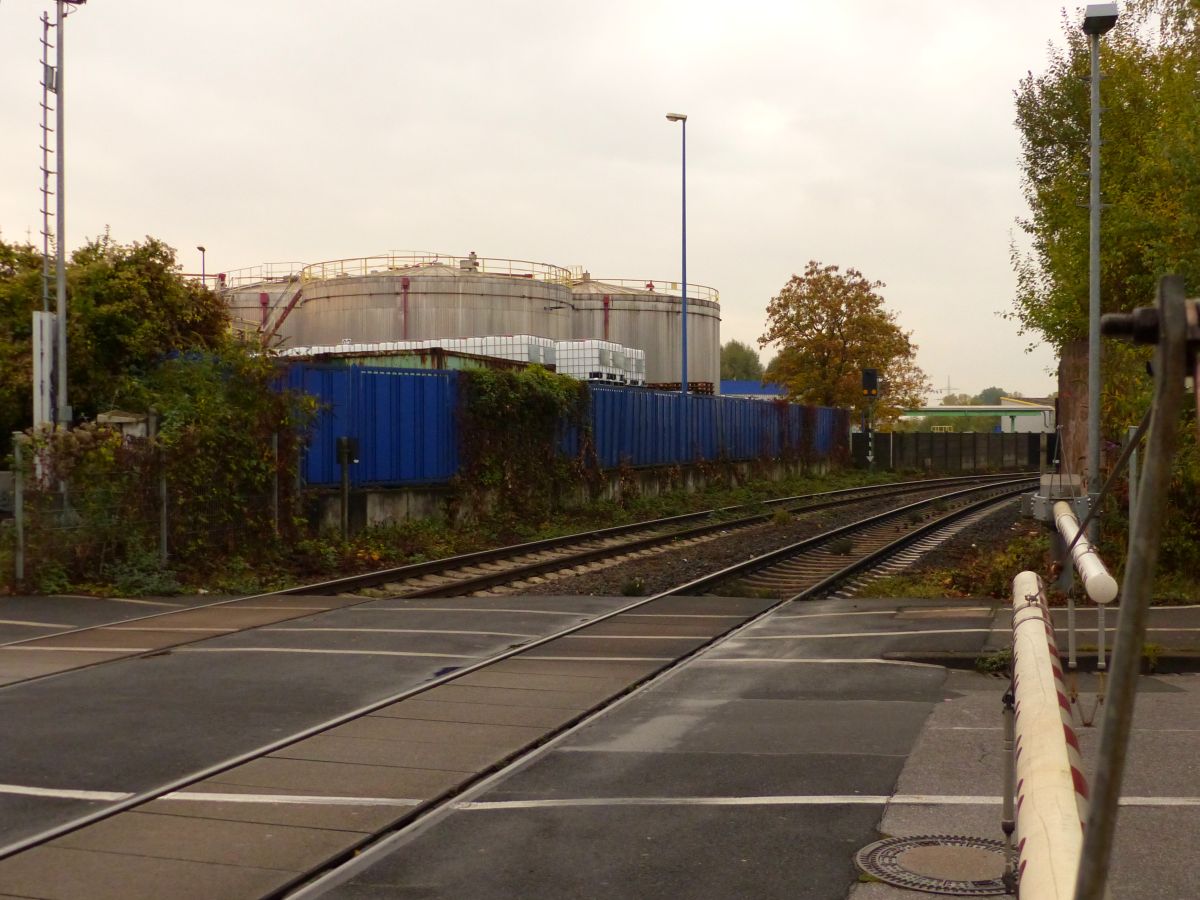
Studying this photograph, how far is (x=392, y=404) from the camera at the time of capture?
22656mm

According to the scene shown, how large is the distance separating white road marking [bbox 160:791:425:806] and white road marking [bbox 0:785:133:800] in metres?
0.28

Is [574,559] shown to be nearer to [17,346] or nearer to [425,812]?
[17,346]

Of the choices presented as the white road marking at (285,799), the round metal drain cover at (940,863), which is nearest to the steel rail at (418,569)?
the white road marking at (285,799)

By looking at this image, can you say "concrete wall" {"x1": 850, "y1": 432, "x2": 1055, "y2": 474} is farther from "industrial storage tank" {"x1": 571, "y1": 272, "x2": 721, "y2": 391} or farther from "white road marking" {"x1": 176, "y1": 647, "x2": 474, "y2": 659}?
"white road marking" {"x1": 176, "y1": 647, "x2": 474, "y2": 659}

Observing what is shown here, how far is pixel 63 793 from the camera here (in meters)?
6.59

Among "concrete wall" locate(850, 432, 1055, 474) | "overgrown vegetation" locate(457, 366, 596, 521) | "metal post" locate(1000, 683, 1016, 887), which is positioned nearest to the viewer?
"metal post" locate(1000, 683, 1016, 887)

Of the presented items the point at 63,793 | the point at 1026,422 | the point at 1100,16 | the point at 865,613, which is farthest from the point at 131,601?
the point at 1026,422

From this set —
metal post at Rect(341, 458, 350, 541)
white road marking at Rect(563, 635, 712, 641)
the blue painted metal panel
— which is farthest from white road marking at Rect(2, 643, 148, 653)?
metal post at Rect(341, 458, 350, 541)

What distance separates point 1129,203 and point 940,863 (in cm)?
1390

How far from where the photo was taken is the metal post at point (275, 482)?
17609mm

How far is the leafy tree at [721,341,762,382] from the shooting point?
16212cm

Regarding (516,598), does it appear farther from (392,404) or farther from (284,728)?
(392,404)

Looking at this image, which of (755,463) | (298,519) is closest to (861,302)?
(755,463)

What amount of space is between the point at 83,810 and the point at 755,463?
38.7 meters
